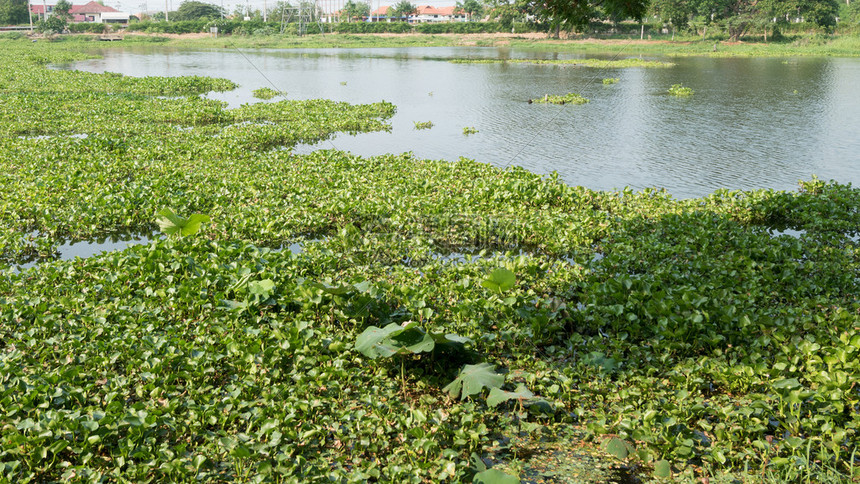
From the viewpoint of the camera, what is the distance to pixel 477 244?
912 centimetres

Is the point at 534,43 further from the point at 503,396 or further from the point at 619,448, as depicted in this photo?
the point at 619,448

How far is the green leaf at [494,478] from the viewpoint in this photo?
3729 millimetres

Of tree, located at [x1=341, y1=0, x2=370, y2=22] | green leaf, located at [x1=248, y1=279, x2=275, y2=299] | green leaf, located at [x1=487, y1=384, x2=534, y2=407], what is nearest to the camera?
green leaf, located at [x1=487, y1=384, x2=534, y2=407]

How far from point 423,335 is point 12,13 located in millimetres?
108757

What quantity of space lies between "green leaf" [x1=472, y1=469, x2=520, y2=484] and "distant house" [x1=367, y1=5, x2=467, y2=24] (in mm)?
122573

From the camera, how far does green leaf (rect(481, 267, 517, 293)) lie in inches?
239

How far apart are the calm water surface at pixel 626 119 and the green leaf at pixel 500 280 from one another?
7.05m

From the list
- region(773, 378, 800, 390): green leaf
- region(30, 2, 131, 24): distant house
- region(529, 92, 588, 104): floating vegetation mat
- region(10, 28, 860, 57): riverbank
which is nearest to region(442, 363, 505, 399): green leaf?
region(773, 378, 800, 390): green leaf

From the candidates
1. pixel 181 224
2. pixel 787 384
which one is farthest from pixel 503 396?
pixel 181 224

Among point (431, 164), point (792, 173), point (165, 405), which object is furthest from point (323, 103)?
point (165, 405)

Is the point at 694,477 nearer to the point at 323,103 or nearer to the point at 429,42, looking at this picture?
the point at 323,103

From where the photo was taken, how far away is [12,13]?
295ft

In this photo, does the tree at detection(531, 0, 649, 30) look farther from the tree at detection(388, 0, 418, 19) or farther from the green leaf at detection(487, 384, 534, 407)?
the tree at detection(388, 0, 418, 19)

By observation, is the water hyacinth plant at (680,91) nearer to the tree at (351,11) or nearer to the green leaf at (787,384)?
the green leaf at (787,384)
